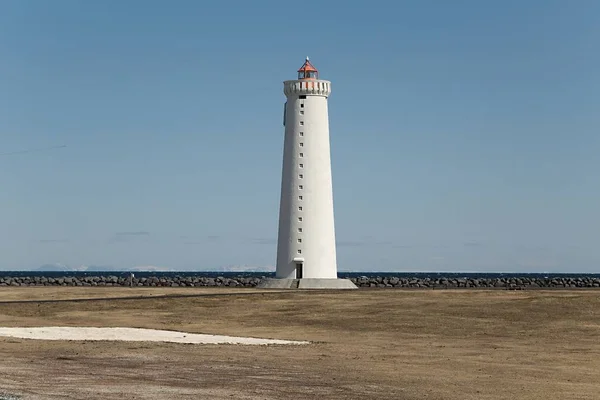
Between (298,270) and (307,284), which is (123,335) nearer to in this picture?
Answer: (307,284)

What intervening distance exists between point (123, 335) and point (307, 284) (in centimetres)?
3592

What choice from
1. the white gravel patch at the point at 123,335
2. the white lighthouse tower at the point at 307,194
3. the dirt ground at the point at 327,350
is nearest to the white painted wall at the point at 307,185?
the white lighthouse tower at the point at 307,194

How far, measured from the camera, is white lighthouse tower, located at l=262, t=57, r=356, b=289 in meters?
73.4

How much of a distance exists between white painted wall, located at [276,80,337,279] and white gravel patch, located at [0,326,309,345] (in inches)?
1313

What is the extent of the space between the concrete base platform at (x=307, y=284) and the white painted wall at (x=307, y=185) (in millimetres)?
642

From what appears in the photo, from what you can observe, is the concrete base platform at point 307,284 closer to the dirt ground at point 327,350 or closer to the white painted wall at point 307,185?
the white painted wall at point 307,185

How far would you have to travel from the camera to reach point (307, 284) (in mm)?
73125

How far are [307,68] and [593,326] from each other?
40.1 m

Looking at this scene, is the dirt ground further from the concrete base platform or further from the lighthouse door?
the lighthouse door

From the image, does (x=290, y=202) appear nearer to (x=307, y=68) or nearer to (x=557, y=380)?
(x=307, y=68)

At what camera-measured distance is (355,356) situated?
3133 centimetres

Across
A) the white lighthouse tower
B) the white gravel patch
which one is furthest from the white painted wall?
the white gravel patch

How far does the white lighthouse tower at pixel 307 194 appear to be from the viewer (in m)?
73.4

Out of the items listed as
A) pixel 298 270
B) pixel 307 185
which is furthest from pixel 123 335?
pixel 298 270
